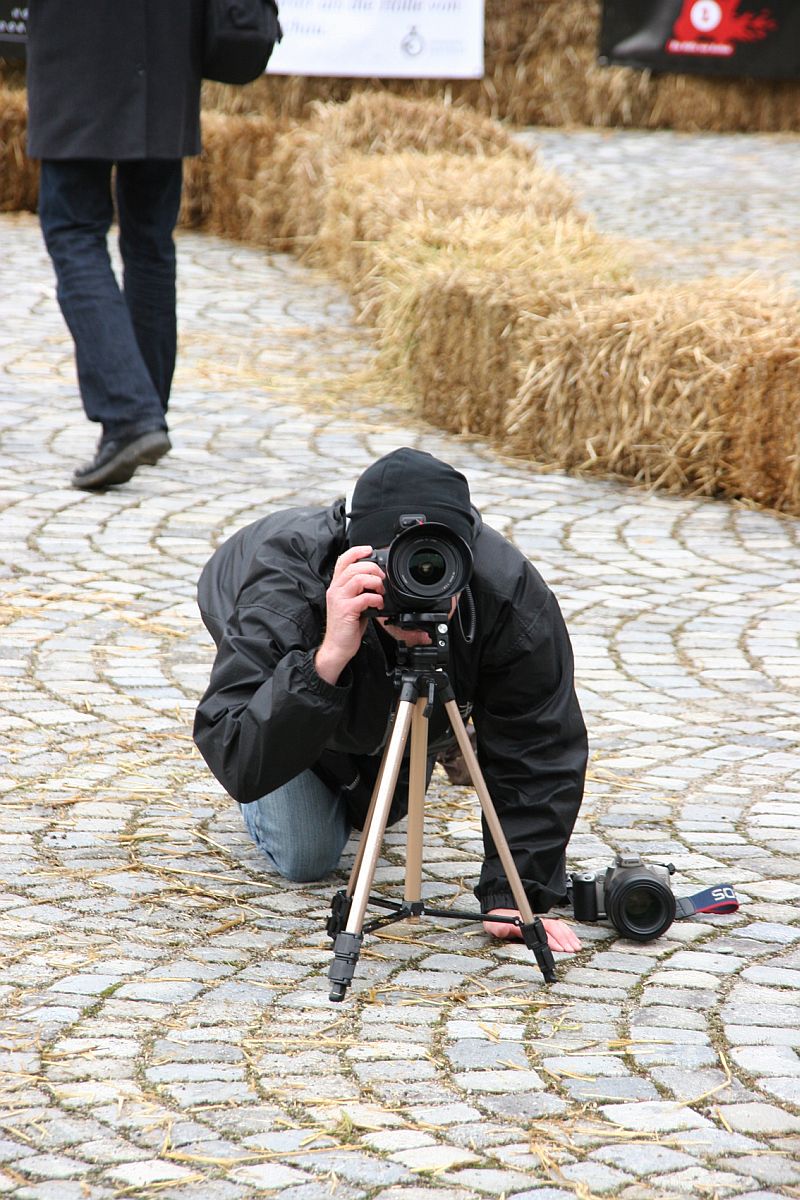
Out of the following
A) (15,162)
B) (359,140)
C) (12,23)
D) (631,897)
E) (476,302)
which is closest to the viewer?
(631,897)

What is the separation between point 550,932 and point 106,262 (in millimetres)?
3379

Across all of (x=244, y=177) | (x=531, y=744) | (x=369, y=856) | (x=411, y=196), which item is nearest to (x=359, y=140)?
(x=244, y=177)

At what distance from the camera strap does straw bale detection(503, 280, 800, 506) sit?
321cm

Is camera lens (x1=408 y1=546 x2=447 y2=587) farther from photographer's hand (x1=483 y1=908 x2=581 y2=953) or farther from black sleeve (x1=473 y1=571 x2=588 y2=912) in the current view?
photographer's hand (x1=483 y1=908 x2=581 y2=953)

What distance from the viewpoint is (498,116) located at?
14.1 metres

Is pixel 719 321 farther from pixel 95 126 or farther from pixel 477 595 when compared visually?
pixel 477 595

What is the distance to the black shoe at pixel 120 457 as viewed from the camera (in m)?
5.91

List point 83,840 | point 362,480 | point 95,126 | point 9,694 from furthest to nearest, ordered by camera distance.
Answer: point 95,126 < point 9,694 < point 83,840 < point 362,480

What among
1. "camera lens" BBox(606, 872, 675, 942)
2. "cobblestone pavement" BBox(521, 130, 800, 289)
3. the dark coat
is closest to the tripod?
"camera lens" BBox(606, 872, 675, 942)

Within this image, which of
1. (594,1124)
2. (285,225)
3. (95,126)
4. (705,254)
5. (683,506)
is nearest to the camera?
(594,1124)

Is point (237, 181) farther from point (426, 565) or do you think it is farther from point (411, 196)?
point (426, 565)

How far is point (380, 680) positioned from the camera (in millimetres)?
3139

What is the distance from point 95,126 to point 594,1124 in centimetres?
405

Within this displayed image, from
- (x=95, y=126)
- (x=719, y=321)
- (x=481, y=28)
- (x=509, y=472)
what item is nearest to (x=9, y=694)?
(x=95, y=126)
